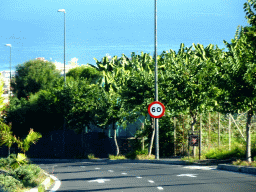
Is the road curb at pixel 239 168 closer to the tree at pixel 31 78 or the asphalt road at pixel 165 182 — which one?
the asphalt road at pixel 165 182

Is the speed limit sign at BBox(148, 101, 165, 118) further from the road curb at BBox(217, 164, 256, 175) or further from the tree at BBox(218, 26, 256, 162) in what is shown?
the road curb at BBox(217, 164, 256, 175)

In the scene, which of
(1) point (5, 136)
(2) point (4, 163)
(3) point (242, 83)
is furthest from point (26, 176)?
(3) point (242, 83)

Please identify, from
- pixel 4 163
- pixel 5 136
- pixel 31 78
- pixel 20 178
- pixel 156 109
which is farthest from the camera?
pixel 31 78

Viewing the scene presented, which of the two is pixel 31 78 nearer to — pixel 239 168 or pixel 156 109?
pixel 156 109

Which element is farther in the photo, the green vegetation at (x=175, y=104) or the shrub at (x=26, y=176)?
the green vegetation at (x=175, y=104)

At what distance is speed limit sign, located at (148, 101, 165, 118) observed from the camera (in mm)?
27500

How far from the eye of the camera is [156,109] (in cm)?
2766

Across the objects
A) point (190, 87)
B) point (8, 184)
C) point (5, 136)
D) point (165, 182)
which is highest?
point (190, 87)

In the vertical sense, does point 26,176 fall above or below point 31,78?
below

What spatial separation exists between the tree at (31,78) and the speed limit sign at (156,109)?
26.8m

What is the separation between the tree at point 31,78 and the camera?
52.9m

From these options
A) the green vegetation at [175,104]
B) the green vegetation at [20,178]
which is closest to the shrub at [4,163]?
the green vegetation at [20,178]

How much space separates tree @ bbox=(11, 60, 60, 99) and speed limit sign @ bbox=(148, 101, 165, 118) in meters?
26.8

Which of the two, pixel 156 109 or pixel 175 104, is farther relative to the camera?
pixel 156 109
